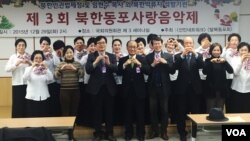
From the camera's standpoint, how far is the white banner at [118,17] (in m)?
6.96

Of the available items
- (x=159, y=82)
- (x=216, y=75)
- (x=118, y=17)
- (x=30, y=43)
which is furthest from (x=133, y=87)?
(x=30, y=43)

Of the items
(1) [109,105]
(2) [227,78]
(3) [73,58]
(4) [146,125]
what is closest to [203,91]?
(2) [227,78]

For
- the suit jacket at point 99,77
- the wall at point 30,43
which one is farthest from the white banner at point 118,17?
the suit jacket at point 99,77

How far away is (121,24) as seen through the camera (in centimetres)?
707

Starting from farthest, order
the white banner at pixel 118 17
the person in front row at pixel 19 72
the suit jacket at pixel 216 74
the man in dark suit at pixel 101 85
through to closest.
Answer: the white banner at pixel 118 17
the person in front row at pixel 19 72
the suit jacket at pixel 216 74
the man in dark suit at pixel 101 85

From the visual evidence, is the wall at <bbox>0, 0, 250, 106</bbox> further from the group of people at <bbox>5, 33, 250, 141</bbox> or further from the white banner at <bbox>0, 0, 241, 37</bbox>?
the group of people at <bbox>5, 33, 250, 141</bbox>

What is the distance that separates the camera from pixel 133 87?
16.9ft

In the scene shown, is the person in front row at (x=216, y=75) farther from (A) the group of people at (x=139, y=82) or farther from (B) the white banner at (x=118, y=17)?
(B) the white banner at (x=118, y=17)

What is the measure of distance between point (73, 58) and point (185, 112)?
1.62 metres

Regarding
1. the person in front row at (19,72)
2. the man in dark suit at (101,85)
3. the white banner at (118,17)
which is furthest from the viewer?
the white banner at (118,17)

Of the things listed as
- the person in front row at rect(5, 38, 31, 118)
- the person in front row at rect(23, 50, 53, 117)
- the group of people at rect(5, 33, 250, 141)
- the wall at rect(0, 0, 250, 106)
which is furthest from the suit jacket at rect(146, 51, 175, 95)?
the wall at rect(0, 0, 250, 106)

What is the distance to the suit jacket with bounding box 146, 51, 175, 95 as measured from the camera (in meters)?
5.12

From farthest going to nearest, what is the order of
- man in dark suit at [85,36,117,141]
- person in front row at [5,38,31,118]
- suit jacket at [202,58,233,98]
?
person in front row at [5,38,31,118], suit jacket at [202,58,233,98], man in dark suit at [85,36,117,141]

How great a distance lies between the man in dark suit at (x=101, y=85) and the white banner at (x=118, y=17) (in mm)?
1854
